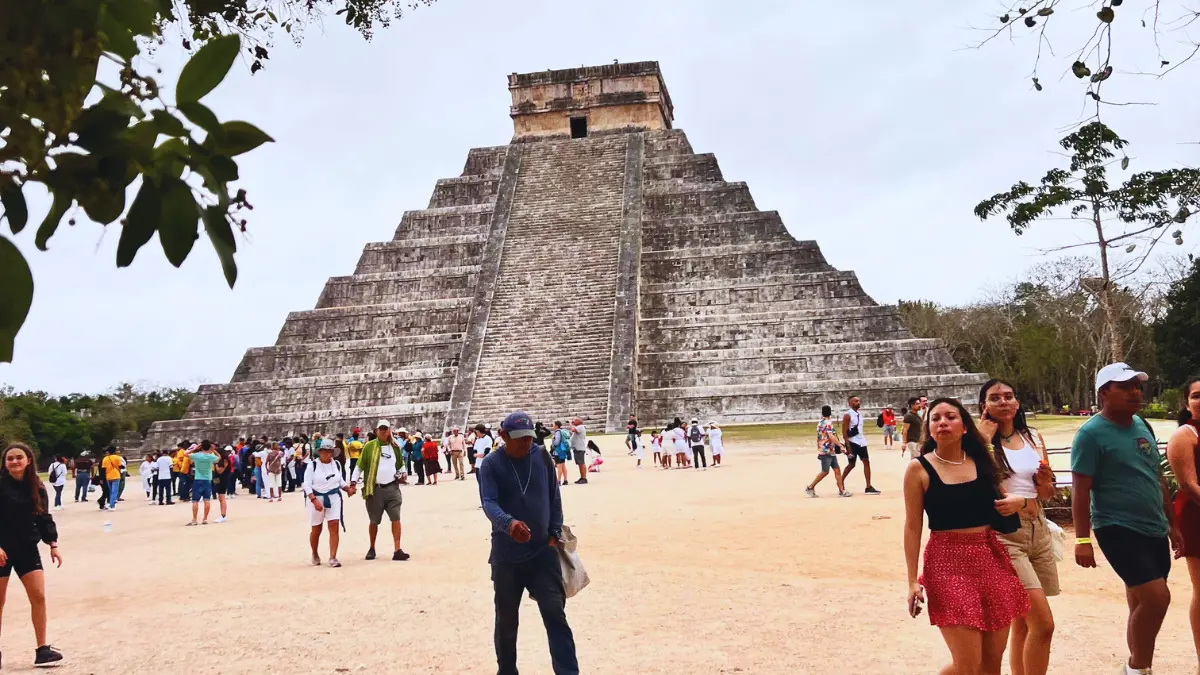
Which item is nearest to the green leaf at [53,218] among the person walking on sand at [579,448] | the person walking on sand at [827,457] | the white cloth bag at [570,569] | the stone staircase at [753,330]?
the white cloth bag at [570,569]

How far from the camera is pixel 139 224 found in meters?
1.52

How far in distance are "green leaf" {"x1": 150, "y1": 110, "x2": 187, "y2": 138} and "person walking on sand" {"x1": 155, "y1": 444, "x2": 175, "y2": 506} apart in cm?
1861

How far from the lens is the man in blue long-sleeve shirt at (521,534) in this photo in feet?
16.7

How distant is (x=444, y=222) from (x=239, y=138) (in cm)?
3177

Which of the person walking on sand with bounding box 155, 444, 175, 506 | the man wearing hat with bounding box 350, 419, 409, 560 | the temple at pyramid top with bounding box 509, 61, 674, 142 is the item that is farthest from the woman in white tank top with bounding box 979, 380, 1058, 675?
the temple at pyramid top with bounding box 509, 61, 674, 142

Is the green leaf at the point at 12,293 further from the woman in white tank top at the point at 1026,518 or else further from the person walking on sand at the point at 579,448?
the person walking on sand at the point at 579,448

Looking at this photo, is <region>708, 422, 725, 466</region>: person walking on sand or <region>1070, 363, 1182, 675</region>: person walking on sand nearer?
<region>1070, 363, 1182, 675</region>: person walking on sand

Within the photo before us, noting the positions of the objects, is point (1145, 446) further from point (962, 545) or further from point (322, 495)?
point (322, 495)

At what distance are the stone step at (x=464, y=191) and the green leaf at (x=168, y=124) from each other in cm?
3240

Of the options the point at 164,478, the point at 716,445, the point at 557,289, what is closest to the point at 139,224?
the point at 716,445

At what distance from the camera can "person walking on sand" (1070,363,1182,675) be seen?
451cm

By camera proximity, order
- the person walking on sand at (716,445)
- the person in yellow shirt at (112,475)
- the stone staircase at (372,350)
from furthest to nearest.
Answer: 1. the stone staircase at (372,350)
2. the person walking on sand at (716,445)
3. the person in yellow shirt at (112,475)

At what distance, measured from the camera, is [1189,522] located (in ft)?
15.7

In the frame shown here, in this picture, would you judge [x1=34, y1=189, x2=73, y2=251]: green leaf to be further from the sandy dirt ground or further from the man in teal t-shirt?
the man in teal t-shirt
